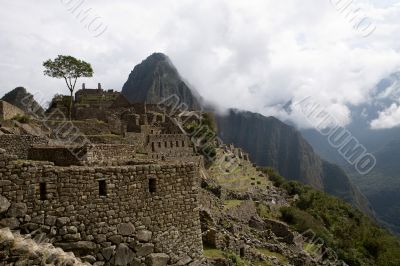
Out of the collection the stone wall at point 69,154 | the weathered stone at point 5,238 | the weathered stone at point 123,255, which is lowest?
the weathered stone at point 123,255

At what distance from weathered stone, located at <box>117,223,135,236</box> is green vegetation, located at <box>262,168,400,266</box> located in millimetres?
26472

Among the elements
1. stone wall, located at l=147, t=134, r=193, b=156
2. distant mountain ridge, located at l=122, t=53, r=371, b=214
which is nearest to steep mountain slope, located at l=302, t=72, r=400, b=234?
distant mountain ridge, located at l=122, t=53, r=371, b=214

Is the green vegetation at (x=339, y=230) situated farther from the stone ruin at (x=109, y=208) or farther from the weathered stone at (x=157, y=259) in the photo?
the weathered stone at (x=157, y=259)

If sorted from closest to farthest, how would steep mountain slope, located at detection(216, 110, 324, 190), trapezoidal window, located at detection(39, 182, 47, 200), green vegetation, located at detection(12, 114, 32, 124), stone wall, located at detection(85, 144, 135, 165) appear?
trapezoidal window, located at detection(39, 182, 47, 200) → stone wall, located at detection(85, 144, 135, 165) → green vegetation, located at detection(12, 114, 32, 124) → steep mountain slope, located at detection(216, 110, 324, 190)

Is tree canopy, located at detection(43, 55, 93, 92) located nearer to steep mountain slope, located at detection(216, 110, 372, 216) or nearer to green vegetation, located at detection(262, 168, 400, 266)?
green vegetation, located at detection(262, 168, 400, 266)

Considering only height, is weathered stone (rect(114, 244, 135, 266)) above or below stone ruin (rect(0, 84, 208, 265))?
below

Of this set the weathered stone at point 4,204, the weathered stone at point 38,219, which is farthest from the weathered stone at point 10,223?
the weathered stone at point 38,219

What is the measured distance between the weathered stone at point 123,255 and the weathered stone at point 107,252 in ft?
0.35

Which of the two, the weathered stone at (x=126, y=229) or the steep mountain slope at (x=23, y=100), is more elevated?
the steep mountain slope at (x=23, y=100)

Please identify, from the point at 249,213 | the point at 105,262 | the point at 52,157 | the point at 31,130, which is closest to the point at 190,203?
the point at 105,262

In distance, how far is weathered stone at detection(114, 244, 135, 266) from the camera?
878cm

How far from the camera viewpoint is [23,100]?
45094 mm

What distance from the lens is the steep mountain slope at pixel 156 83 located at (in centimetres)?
10544

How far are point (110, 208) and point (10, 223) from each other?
1875 mm
